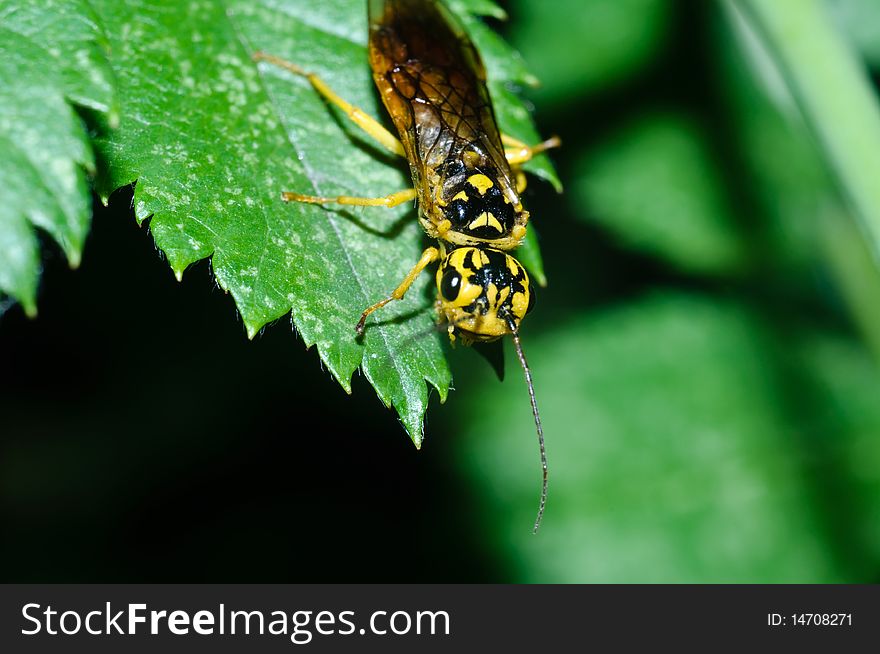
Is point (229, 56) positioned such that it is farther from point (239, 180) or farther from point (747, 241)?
point (747, 241)

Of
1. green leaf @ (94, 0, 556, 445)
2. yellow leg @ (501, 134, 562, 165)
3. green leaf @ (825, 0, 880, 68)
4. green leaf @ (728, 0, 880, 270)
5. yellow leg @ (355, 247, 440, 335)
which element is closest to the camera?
green leaf @ (94, 0, 556, 445)

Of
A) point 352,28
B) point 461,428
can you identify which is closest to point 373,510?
point 461,428

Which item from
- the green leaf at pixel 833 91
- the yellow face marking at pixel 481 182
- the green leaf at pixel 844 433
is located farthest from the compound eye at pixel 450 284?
the green leaf at pixel 844 433

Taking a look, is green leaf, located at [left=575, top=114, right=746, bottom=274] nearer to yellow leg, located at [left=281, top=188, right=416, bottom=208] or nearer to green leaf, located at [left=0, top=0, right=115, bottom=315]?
yellow leg, located at [left=281, top=188, right=416, bottom=208]

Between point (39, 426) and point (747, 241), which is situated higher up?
point (747, 241)

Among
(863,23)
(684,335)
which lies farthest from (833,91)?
(863,23)

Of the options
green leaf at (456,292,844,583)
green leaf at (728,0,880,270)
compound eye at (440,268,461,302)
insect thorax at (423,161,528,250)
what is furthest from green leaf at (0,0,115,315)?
green leaf at (456,292,844,583)
